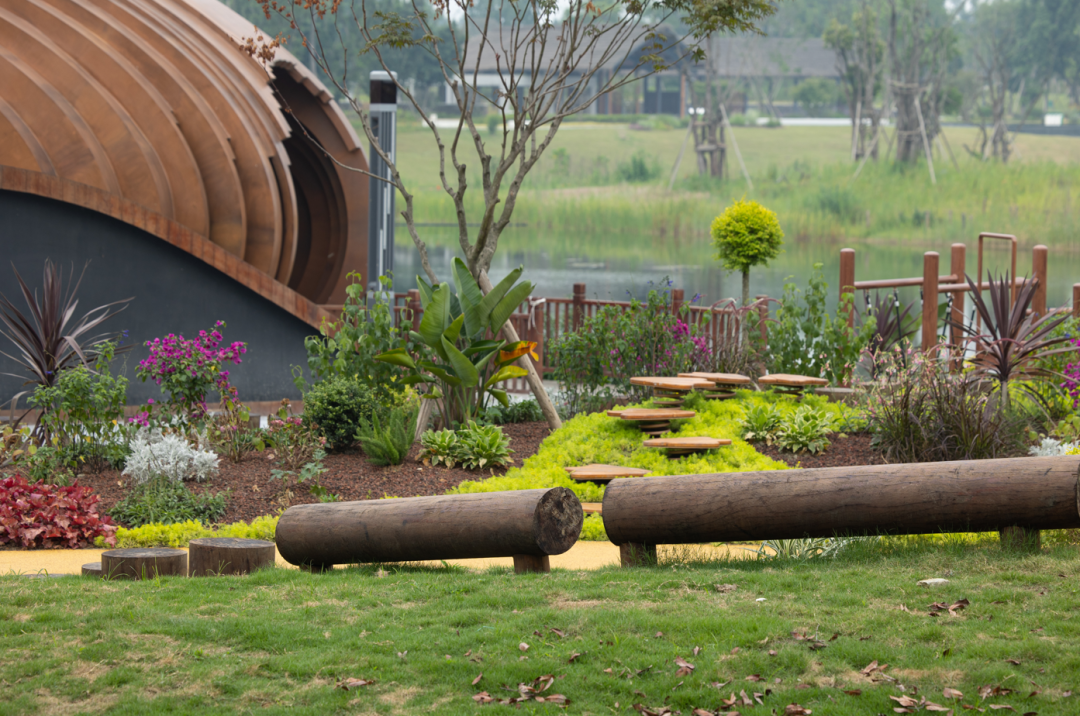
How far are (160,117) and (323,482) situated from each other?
17.2 ft

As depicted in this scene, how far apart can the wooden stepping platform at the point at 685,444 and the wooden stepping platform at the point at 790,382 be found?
145 centimetres

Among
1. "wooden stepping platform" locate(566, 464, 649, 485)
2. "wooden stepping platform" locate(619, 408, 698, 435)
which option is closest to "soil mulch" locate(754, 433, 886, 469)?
"wooden stepping platform" locate(619, 408, 698, 435)

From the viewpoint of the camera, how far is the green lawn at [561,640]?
351 cm

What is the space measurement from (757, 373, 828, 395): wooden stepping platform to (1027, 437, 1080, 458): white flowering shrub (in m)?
2.09

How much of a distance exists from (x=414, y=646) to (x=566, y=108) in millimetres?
6758

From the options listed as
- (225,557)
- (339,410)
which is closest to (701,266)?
(339,410)

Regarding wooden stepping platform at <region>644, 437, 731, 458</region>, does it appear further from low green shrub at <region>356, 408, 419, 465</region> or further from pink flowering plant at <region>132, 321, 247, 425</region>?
pink flowering plant at <region>132, 321, 247, 425</region>

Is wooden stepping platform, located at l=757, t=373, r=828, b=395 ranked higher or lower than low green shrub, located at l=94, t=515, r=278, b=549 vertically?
higher

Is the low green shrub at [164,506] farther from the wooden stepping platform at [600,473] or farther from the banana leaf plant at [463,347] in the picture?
the wooden stepping platform at [600,473]

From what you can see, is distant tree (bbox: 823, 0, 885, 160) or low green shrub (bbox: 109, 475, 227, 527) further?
distant tree (bbox: 823, 0, 885, 160)

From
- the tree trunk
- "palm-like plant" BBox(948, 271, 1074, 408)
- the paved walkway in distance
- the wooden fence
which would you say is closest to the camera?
the paved walkway in distance

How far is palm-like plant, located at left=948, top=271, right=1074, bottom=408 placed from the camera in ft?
27.2

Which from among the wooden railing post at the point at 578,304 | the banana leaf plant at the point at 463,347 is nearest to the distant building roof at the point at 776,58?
the wooden railing post at the point at 578,304

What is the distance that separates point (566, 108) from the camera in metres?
9.68
